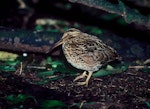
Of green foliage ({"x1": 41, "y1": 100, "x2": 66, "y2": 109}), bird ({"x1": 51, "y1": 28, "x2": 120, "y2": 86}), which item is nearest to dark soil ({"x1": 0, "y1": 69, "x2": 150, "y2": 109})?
green foliage ({"x1": 41, "y1": 100, "x2": 66, "y2": 109})

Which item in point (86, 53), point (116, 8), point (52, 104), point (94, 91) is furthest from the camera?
point (116, 8)

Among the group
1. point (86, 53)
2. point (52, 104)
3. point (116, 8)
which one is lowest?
point (52, 104)

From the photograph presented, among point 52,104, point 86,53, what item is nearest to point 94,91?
point 86,53

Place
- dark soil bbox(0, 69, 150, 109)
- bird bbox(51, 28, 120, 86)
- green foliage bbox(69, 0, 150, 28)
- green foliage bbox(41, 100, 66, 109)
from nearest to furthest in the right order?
green foliage bbox(41, 100, 66, 109) → dark soil bbox(0, 69, 150, 109) → bird bbox(51, 28, 120, 86) → green foliage bbox(69, 0, 150, 28)

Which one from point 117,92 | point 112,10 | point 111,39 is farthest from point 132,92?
point 111,39

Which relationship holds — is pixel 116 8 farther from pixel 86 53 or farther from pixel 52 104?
pixel 52 104

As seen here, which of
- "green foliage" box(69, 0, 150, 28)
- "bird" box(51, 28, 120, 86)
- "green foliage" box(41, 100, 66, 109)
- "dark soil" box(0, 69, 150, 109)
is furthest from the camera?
"green foliage" box(69, 0, 150, 28)

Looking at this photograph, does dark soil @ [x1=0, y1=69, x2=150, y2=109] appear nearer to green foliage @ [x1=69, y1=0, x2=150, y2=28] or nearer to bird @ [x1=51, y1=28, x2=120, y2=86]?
bird @ [x1=51, y1=28, x2=120, y2=86]

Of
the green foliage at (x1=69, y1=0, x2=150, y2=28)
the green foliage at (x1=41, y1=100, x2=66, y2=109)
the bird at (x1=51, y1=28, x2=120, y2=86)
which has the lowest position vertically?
the green foliage at (x1=41, y1=100, x2=66, y2=109)

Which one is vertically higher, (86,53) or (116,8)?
(116,8)
